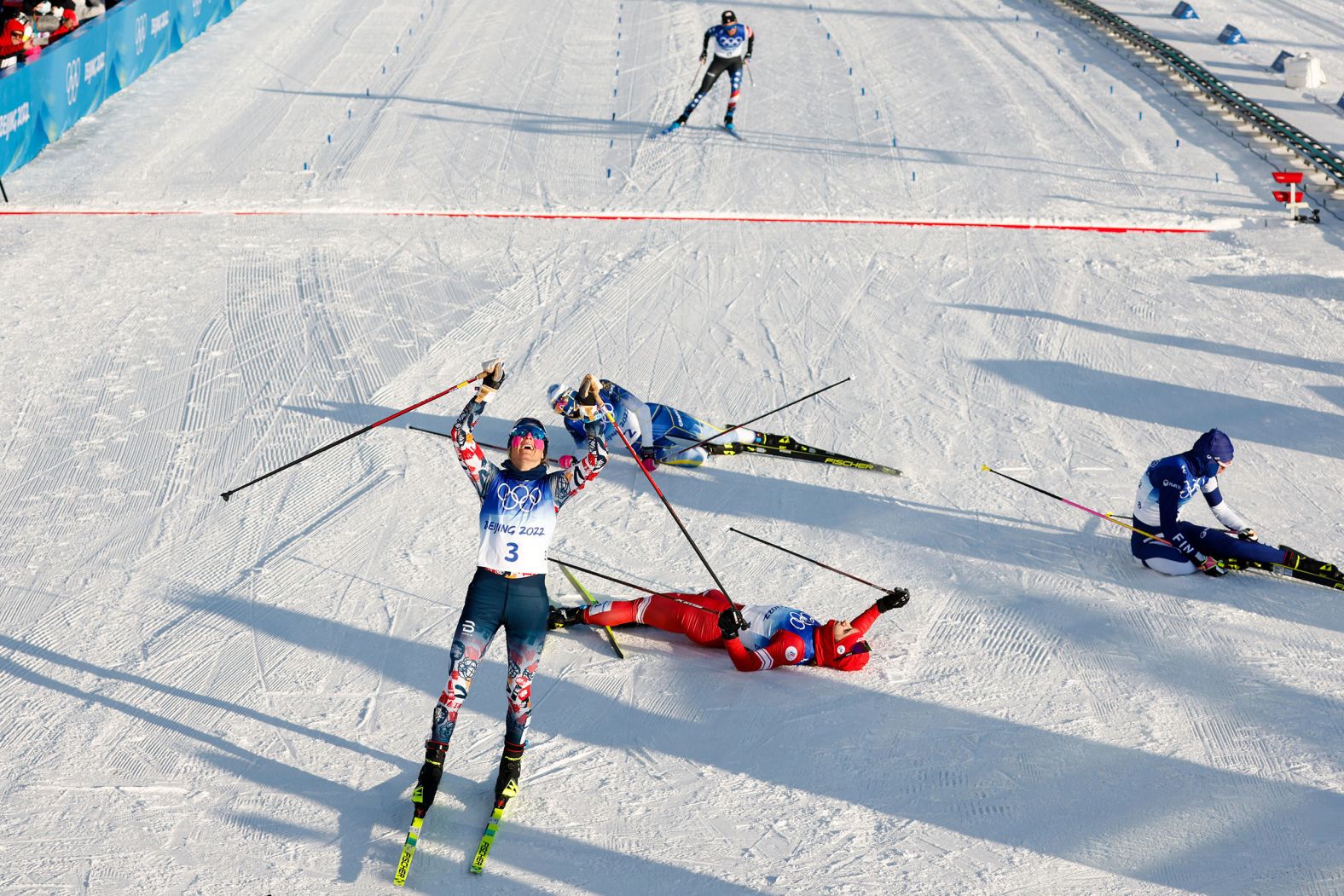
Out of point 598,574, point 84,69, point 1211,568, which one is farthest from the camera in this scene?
point 84,69

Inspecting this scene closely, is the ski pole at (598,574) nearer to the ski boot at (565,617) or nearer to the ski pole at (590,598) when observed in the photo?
the ski pole at (590,598)

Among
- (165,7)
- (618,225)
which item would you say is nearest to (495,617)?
(618,225)

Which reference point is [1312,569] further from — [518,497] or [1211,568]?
[518,497]

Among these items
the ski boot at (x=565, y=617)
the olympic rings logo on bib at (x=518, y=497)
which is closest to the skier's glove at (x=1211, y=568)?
the ski boot at (x=565, y=617)

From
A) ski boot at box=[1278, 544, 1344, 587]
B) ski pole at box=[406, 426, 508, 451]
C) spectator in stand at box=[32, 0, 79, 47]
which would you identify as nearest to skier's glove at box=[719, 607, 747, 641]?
ski pole at box=[406, 426, 508, 451]

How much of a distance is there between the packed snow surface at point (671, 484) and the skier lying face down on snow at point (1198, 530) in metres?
0.15

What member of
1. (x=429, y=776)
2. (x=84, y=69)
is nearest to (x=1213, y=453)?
(x=429, y=776)

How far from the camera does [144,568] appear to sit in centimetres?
775

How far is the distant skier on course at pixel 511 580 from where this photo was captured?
5.65 m

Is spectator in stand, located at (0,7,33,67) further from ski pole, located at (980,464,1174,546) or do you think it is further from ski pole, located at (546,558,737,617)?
ski pole, located at (980,464,1174,546)

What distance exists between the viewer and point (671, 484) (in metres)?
8.96

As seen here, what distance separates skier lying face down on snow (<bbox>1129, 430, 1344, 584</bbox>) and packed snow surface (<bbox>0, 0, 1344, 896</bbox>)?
15cm

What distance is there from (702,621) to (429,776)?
1.89 metres

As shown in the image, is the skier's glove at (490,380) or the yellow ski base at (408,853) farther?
the skier's glove at (490,380)
